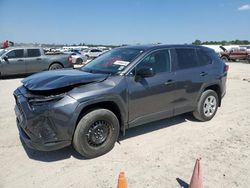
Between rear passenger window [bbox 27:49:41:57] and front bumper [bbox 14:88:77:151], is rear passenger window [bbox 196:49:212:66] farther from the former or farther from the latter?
rear passenger window [bbox 27:49:41:57]

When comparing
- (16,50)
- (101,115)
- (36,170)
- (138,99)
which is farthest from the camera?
(16,50)

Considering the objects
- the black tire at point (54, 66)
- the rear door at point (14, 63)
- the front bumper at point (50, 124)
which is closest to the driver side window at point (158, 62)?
the front bumper at point (50, 124)

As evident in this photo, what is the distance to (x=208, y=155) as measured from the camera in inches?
165

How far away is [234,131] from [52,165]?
148 inches

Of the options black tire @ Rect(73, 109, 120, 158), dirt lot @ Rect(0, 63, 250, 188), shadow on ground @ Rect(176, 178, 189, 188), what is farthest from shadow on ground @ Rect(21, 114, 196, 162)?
shadow on ground @ Rect(176, 178, 189, 188)

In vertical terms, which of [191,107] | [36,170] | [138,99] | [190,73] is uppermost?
[190,73]

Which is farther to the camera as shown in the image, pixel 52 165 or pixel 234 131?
pixel 234 131

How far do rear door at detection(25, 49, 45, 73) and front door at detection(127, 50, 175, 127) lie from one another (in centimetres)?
1043

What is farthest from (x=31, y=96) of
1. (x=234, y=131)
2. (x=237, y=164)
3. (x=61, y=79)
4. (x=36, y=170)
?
(x=234, y=131)

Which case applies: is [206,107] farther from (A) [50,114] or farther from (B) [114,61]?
(A) [50,114]

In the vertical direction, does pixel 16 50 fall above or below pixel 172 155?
above

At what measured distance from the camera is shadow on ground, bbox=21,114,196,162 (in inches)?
161

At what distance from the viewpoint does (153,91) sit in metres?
4.58

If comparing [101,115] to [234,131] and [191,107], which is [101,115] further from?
[234,131]
